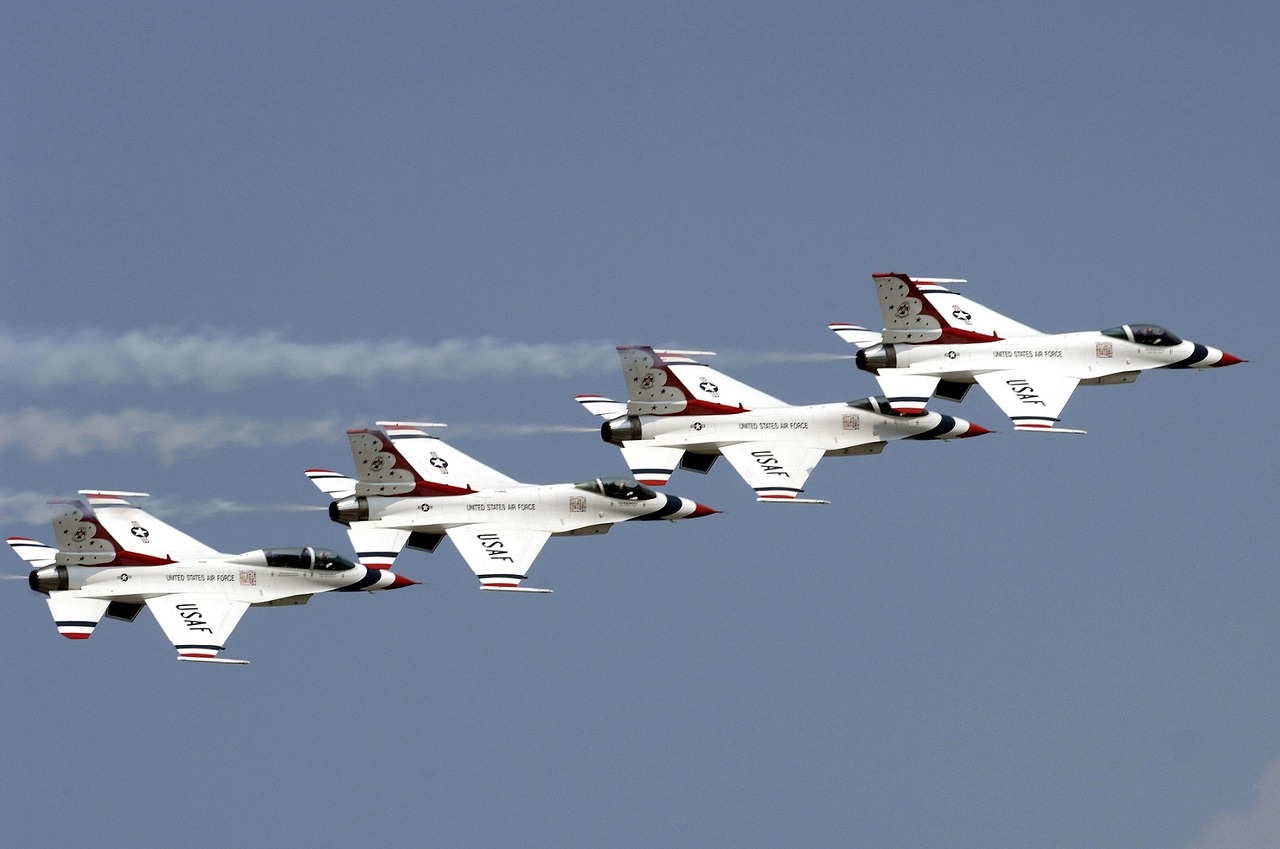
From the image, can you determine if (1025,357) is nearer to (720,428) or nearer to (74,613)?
(720,428)

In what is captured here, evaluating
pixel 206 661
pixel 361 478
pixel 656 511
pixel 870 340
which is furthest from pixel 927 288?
pixel 206 661

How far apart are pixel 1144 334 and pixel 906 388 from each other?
9.28m

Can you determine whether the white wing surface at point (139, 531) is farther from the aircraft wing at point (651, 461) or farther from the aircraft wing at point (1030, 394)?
the aircraft wing at point (1030, 394)

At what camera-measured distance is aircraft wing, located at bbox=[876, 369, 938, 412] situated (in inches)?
4820

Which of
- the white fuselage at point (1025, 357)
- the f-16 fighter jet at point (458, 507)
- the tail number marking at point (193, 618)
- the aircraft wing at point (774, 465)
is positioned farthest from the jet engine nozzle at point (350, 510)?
the white fuselage at point (1025, 357)

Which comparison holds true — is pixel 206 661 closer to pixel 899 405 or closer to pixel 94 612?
pixel 94 612

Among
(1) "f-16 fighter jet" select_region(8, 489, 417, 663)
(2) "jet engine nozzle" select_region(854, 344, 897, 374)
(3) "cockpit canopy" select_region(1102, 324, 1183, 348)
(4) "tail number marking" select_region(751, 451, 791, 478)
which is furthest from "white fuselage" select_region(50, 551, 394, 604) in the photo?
(3) "cockpit canopy" select_region(1102, 324, 1183, 348)

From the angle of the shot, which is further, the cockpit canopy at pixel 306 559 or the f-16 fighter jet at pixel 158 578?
the cockpit canopy at pixel 306 559

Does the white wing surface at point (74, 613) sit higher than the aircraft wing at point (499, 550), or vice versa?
the white wing surface at point (74, 613)

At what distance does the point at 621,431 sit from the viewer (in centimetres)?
12294

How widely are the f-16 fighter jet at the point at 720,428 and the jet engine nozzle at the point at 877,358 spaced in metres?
1.32

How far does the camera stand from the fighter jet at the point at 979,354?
122938 millimetres

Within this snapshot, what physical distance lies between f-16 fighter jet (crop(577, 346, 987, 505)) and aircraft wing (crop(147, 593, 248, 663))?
15.1 metres

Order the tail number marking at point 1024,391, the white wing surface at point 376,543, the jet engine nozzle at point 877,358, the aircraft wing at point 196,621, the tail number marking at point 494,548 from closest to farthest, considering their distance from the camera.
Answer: the aircraft wing at point 196,621 < the tail number marking at point 494,548 < the white wing surface at point 376,543 < the tail number marking at point 1024,391 < the jet engine nozzle at point 877,358
